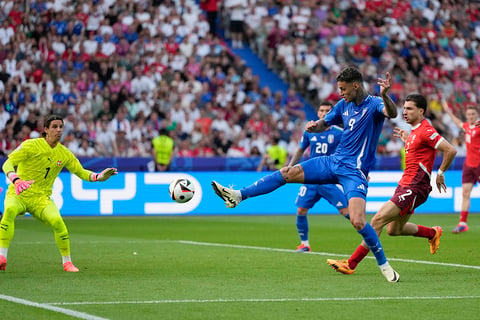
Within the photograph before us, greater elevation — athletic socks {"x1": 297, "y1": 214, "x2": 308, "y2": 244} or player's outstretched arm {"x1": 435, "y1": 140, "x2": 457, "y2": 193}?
player's outstretched arm {"x1": 435, "y1": 140, "x2": 457, "y2": 193}

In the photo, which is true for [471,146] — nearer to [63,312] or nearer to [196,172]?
[196,172]

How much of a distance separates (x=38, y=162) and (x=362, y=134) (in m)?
4.01

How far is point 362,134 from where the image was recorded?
10.6 metres

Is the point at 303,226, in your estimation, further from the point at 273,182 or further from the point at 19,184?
the point at 19,184

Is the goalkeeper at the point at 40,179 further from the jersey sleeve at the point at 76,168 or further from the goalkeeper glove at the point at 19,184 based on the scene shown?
the goalkeeper glove at the point at 19,184

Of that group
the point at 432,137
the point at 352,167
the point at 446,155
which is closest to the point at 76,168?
the point at 352,167

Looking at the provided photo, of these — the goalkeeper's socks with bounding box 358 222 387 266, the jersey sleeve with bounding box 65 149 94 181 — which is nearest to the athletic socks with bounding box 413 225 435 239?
the goalkeeper's socks with bounding box 358 222 387 266

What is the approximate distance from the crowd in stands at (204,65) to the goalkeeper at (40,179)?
1192 centimetres

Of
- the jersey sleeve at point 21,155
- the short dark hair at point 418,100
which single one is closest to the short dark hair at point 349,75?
the short dark hair at point 418,100

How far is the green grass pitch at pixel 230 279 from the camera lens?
826 cm

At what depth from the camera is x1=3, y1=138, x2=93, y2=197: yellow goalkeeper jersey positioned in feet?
38.7

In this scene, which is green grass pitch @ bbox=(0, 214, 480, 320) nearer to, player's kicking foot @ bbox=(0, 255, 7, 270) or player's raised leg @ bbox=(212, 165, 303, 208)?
player's kicking foot @ bbox=(0, 255, 7, 270)

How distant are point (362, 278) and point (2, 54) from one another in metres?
18.0

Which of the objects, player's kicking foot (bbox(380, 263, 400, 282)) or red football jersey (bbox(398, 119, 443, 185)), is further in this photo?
red football jersey (bbox(398, 119, 443, 185))
